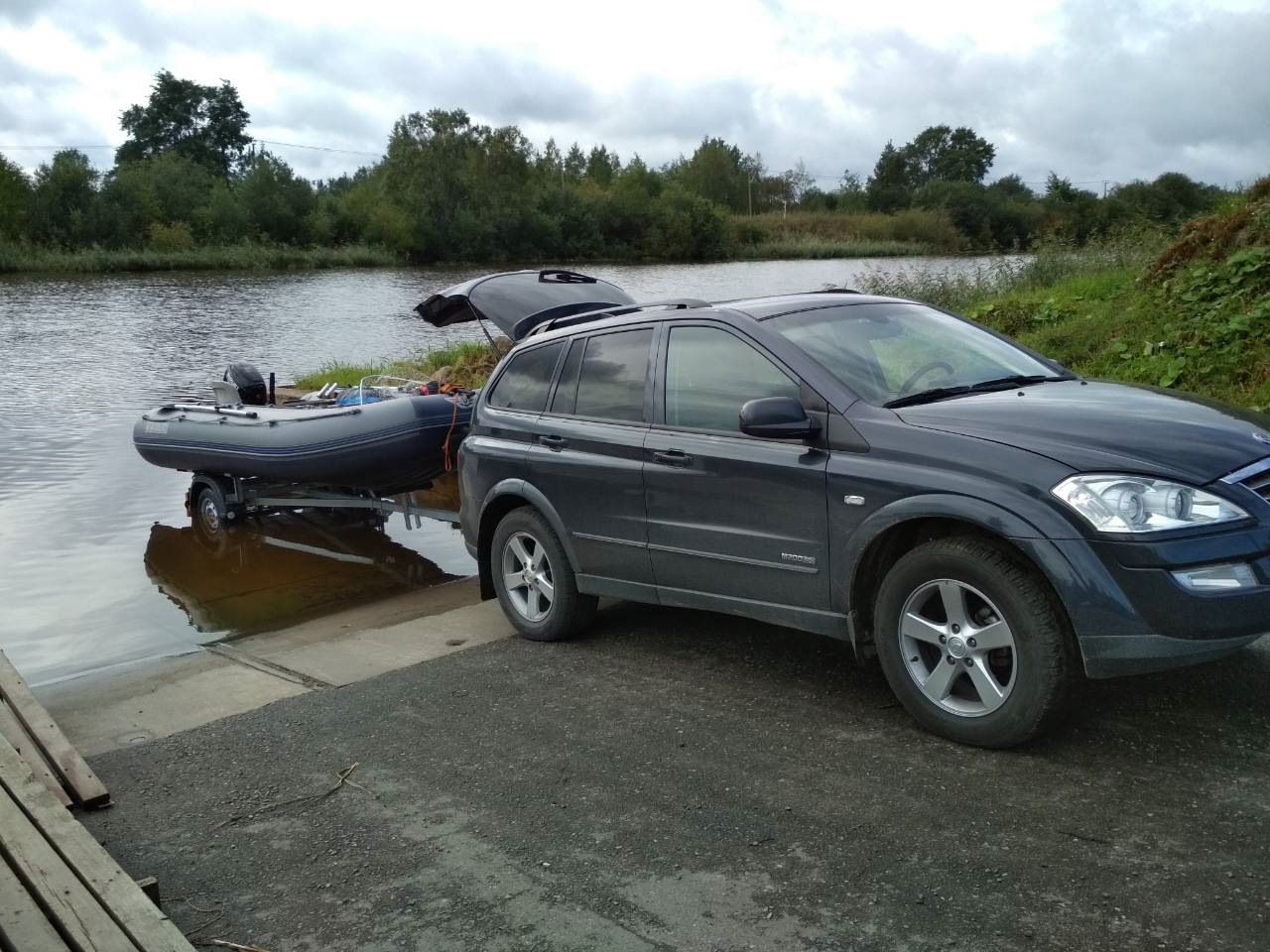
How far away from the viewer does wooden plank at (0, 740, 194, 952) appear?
337 centimetres

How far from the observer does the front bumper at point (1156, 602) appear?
4223 mm

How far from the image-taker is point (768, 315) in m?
5.74

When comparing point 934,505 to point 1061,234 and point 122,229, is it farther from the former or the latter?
point 122,229

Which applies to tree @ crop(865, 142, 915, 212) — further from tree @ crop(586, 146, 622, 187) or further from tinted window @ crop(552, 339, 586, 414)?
tinted window @ crop(552, 339, 586, 414)

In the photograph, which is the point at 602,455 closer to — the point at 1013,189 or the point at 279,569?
the point at 279,569

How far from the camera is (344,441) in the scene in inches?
419

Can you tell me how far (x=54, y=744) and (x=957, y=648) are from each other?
3.83m

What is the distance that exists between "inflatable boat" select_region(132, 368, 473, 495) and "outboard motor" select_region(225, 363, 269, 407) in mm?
735

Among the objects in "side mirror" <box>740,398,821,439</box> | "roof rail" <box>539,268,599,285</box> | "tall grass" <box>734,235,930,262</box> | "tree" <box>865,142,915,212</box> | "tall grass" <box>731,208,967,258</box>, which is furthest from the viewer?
"tree" <box>865,142,915,212</box>

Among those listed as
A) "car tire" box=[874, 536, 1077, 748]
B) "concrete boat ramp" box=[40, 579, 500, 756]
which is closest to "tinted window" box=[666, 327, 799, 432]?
"car tire" box=[874, 536, 1077, 748]

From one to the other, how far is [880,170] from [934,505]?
105 metres

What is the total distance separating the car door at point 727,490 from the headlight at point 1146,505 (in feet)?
3.72

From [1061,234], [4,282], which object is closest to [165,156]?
[4,282]

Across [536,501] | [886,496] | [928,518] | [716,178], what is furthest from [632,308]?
[716,178]
